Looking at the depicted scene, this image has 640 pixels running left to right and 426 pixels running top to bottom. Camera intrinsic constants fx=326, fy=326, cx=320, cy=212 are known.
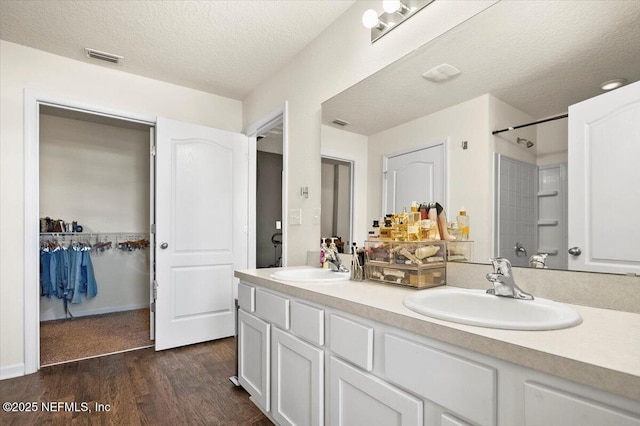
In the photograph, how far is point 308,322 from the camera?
1396 millimetres

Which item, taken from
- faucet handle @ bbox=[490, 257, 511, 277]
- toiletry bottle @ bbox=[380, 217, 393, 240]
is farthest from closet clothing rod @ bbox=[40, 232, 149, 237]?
faucet handle @ bbox=[490, 257, 511, 277]

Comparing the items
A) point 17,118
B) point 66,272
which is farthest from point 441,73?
point 66,272

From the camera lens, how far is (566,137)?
115cm

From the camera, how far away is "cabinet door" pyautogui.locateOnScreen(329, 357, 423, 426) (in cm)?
96

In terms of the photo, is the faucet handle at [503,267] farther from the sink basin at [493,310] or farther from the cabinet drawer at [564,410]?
the cabinet drawer at [564,410]

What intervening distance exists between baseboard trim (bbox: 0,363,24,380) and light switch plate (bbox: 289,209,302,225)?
Result: 2.24 m

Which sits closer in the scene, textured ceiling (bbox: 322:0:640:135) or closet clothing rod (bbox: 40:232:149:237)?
textured ceiling (bbox: 322:0:640:135)

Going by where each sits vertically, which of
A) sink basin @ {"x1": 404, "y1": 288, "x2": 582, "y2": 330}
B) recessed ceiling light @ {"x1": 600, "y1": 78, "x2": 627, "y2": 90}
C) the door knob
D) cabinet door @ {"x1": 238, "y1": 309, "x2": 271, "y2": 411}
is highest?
recessed ceiling light @ {"x1": 600, "y1": 78, "x2": 627, "y2": 90}

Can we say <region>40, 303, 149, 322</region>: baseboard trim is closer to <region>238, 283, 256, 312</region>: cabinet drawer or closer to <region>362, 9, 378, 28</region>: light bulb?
<region>238, 283, 256, 312</region>: cabinet drawer

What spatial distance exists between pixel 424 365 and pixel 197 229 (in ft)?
8.60

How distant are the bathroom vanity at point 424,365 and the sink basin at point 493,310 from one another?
2cm

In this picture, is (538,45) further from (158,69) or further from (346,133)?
(158,69)

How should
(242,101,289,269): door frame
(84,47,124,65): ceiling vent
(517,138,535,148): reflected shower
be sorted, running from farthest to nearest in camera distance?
(242,101,289,269): door frame → (84,47,124,65): ceiling vent → (517,138,535,148): reflected shower

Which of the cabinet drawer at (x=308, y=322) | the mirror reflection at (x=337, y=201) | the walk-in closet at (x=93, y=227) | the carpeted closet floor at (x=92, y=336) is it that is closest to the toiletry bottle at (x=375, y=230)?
the mirror reflection at (x=337, y=201)
